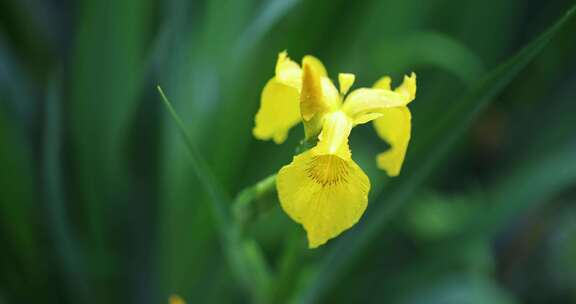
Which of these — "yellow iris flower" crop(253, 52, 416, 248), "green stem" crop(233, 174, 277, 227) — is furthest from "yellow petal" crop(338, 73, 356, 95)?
"green stem" crop(233, 174, 277, 227)

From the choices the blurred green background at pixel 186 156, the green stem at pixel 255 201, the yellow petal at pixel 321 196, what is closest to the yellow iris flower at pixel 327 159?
the yellow petal at pixel 321 196

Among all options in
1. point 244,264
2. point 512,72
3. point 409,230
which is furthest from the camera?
point 409,230

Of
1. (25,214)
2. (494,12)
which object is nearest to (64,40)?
(25,214)

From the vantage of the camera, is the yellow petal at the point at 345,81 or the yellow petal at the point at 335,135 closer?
the yellow petal at the point at 335,135

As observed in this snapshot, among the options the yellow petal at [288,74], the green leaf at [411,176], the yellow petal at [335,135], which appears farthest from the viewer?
the green leaf at [411,176]

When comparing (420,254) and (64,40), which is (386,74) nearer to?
(420,254)

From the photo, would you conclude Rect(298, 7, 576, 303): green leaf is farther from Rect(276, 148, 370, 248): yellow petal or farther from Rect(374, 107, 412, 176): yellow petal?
Rect(276, 148, 370, 248): yellow petal

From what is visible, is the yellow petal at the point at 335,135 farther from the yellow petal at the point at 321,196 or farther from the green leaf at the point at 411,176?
the green leaf at the point at 411,176

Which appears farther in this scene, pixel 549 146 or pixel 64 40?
pixel 549 146
